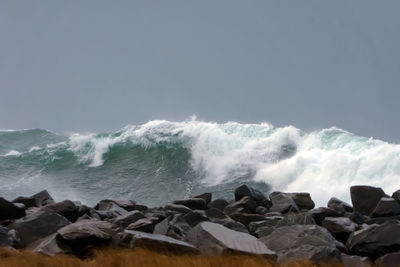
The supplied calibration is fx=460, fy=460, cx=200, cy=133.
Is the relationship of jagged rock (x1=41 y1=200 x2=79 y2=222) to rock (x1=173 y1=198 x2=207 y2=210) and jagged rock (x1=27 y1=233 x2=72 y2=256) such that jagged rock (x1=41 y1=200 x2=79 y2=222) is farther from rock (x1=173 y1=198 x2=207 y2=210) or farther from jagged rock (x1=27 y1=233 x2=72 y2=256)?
rock (x1=173 y1=198 x2=207 y2=210)

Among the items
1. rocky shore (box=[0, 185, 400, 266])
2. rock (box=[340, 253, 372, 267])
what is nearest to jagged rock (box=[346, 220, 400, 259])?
rocky shore (box=[0, 185, 400, 266])

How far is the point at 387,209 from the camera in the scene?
6.48m

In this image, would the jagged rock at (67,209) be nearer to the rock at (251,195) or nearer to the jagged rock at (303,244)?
the rock at (251,195)

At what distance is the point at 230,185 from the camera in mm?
21219

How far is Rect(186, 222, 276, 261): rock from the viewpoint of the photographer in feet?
12.5

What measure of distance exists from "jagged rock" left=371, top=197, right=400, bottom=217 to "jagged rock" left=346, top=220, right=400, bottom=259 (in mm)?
1782

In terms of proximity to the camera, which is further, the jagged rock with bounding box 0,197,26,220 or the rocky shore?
the jagged rock with bounding box 0,197,26,220

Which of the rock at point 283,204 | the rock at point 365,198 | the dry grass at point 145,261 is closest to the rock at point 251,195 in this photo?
the rock at point 283,204

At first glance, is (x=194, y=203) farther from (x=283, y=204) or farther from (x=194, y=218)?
(x=194, y=218)

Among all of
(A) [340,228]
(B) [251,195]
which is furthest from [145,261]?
(B) [251,195]

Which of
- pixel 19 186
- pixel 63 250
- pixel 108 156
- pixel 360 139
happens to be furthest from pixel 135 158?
pixel 63 250

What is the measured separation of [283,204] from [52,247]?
3907mm

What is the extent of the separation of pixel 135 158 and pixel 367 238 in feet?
65.4

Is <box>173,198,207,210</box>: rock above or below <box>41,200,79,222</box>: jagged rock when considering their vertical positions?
below
